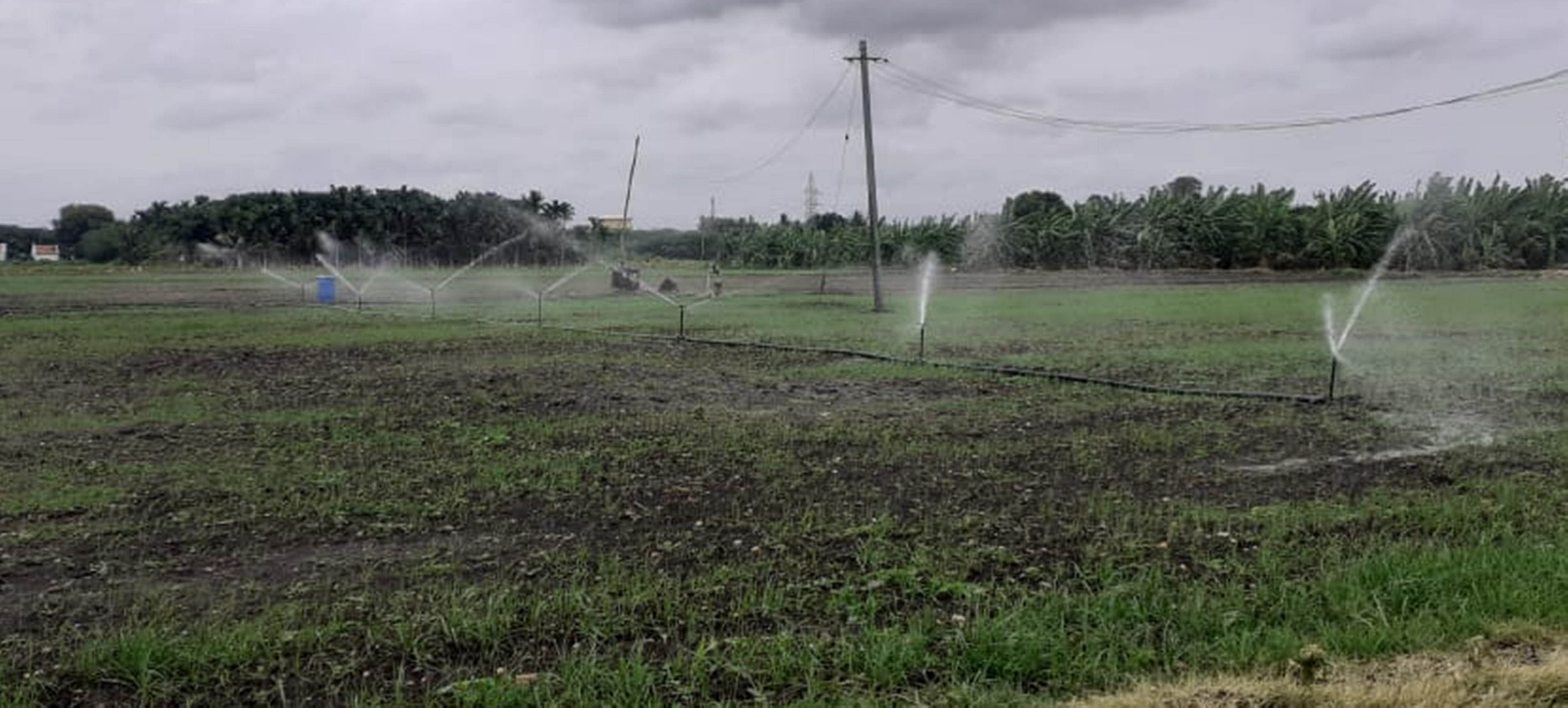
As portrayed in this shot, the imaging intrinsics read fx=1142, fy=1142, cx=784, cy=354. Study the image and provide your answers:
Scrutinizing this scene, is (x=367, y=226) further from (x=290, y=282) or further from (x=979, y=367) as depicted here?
(x=979, y=367)

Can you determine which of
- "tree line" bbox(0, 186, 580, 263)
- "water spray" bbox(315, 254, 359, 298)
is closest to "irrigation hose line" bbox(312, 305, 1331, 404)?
"water spray" bbox(315, 254, 359, 298)

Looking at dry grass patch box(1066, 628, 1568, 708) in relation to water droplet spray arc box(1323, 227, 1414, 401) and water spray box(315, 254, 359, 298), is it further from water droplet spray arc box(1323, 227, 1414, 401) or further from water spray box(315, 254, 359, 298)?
water spray box(315, 254, 359, 298)

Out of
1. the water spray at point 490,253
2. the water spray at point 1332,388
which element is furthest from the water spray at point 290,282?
the water spray at point 1332,388

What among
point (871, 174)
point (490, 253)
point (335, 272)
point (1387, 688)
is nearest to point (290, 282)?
point (335, 272)

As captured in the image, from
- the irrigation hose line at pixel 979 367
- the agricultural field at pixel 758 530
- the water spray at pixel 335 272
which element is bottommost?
the agricultural field at pixel 758 530

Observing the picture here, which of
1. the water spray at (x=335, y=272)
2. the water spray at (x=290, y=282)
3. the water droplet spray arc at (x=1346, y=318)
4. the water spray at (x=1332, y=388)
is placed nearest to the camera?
the water spray at (x=1332, y=388)

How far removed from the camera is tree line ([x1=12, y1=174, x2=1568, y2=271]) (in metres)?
50.1

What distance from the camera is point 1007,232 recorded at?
209ft

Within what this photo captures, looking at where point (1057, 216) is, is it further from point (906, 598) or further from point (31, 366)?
point (906, 598)

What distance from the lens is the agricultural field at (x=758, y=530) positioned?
157 inches

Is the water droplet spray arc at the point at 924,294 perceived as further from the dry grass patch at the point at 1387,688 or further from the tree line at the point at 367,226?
the tree line at the point at 367,226

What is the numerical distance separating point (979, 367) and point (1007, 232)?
51.1 m

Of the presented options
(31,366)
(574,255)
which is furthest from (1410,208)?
(31,366)

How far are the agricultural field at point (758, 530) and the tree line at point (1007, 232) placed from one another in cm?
4106
